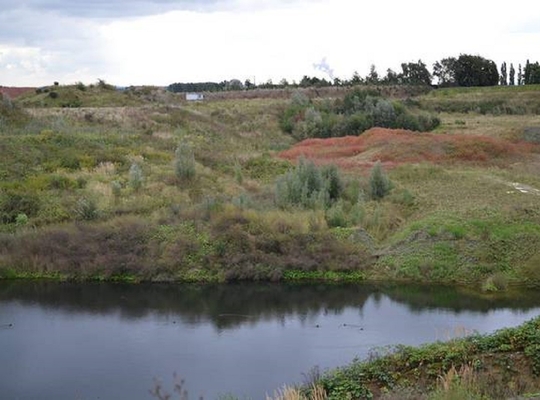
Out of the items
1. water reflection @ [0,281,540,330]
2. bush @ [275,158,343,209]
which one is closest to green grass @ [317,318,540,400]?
water reflection @ [0,281,540,330]

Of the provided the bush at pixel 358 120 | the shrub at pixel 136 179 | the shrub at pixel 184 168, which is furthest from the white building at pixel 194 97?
the shrub at pixel 136 179

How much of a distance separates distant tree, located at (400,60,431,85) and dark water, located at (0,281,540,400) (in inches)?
2737

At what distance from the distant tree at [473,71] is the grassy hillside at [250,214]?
48.6 meters

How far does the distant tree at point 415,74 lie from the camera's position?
8912 centimetres

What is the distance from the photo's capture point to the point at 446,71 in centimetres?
8888

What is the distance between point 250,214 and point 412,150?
17.3m

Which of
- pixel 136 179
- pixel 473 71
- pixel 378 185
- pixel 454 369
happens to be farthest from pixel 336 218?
pixel 473 71

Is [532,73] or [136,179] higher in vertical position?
[532,73]

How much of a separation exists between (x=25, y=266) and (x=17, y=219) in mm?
2799

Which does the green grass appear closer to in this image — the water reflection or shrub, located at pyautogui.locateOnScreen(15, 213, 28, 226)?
the water reflection

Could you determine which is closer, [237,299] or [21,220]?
[237,299]

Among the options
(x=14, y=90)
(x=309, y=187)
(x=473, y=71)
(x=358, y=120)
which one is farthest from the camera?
(x=473, y=71)

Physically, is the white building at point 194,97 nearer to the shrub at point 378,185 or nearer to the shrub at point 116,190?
the shrub at point 116,190

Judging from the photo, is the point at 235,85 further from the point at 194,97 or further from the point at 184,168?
the point at 184,168
